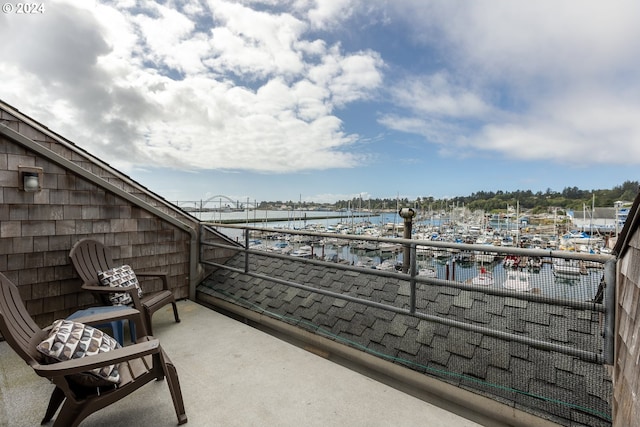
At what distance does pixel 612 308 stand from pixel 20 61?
22.5ft

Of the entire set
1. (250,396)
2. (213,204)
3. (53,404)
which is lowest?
(250,396)

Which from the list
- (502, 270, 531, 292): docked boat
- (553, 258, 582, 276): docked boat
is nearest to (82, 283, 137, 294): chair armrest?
(502, 270, 531, 292): docked boat

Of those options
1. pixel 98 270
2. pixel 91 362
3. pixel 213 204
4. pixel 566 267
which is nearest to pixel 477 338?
pixel 566 267

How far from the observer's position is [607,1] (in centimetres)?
375

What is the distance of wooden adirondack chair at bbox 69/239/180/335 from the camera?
307 centimetres

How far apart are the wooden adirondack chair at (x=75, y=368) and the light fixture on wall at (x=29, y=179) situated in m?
1.43

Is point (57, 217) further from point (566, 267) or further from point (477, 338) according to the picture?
point (566, 267)

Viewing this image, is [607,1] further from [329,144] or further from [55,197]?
[329,144]

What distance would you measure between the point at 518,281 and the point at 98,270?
4.15 meters

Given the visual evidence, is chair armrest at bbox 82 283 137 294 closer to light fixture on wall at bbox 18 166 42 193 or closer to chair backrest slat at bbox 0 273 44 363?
chair backrest slat at bbox 0 273 44 363

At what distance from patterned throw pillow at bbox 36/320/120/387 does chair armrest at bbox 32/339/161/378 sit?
66mm

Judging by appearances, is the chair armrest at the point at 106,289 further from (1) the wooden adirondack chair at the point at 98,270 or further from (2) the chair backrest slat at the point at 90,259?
(2) the chair backrest slat at the point at 90,259

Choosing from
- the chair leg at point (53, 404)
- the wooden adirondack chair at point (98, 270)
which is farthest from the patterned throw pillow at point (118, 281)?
the chair leg at point (53, 404)

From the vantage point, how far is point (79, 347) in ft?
5.68
